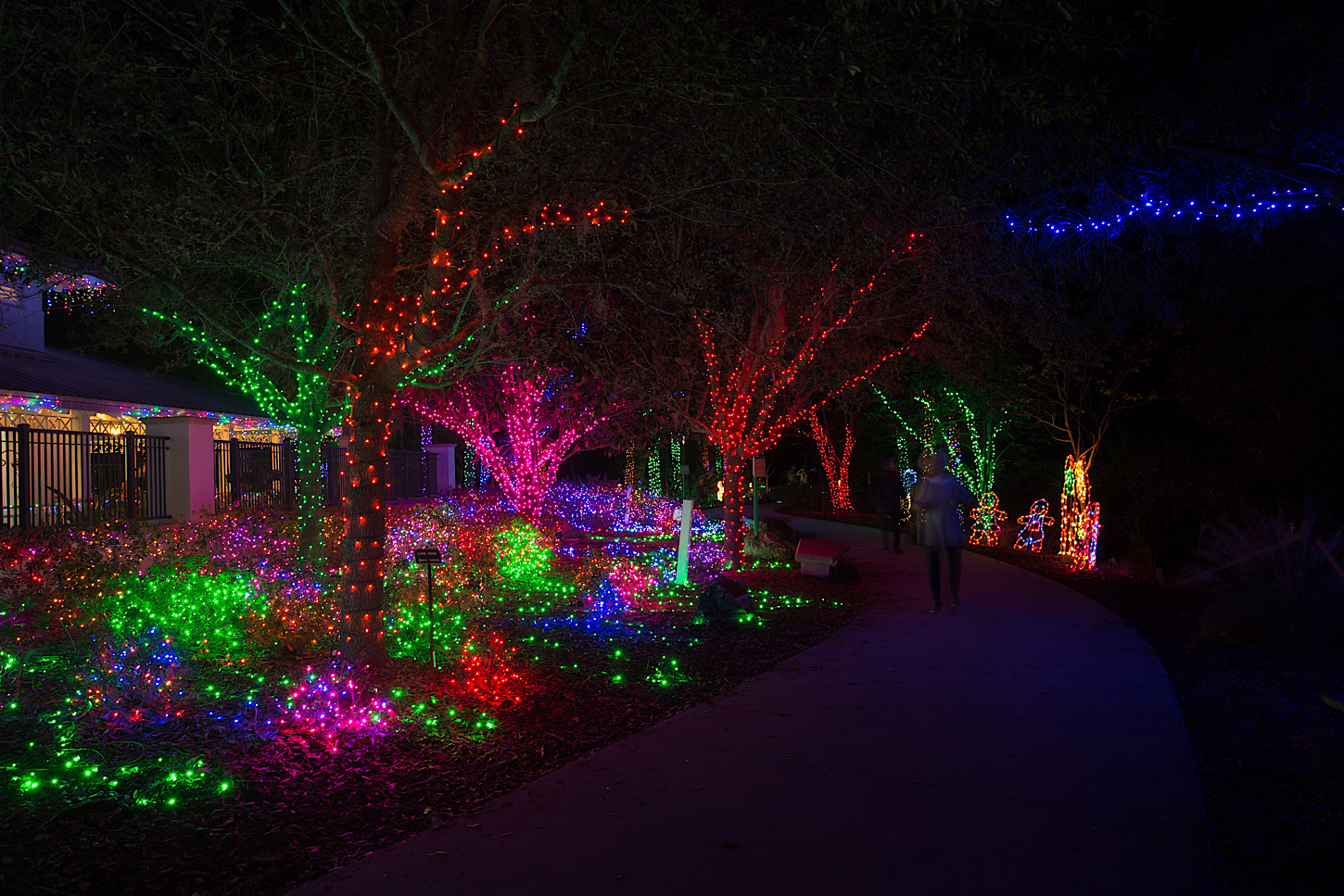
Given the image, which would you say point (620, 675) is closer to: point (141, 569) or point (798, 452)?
point (141, 569)

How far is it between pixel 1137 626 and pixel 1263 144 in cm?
492

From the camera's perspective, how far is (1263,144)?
802cm

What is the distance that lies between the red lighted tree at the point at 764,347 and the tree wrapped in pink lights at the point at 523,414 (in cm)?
406

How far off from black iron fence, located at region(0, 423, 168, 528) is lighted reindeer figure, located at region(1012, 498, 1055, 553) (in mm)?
16167

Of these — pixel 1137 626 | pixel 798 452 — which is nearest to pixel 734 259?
pixel 1137 626

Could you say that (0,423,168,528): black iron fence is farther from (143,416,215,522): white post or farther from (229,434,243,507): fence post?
(229,434,243,507): fence post

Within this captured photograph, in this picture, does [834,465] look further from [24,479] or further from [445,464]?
[24,479]

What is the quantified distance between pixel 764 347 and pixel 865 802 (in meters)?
9.91

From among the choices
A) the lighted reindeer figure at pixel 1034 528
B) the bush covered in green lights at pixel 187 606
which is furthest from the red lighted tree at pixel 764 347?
the bush covered in green lights at pixel 187 606

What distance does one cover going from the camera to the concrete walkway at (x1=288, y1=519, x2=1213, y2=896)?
3113 millimetres

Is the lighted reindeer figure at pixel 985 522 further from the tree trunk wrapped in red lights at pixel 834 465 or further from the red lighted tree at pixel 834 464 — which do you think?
the tree trunk wrapped in red lights at pixel 834 465

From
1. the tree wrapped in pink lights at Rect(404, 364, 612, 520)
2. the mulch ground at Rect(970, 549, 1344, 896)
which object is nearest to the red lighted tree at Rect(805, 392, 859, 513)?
the tree wrapped in pink lights at Rect(404, 364, 612, 520)

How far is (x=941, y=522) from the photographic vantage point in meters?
9.02

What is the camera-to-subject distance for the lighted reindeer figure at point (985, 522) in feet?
61.0
